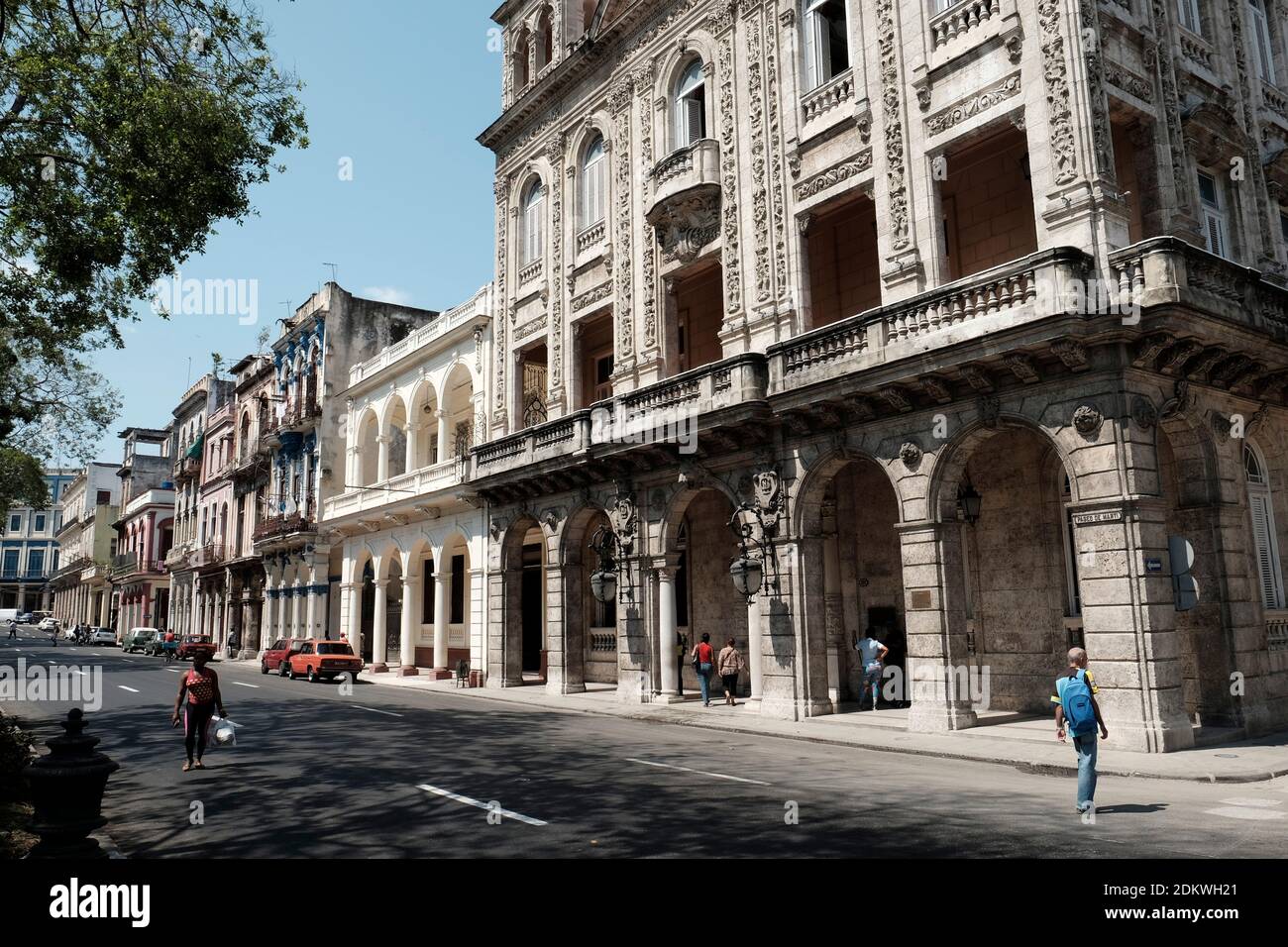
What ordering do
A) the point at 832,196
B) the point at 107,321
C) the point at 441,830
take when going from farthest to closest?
the point at 832,196 < the point at 107,321 < the point at 441,830

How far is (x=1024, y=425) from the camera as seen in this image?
45.6ft

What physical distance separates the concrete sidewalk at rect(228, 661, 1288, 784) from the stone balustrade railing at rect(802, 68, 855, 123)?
1214 cm

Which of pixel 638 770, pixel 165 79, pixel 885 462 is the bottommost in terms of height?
pixel 638 770

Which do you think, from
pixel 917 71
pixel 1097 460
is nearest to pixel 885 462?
pixel 1097 460

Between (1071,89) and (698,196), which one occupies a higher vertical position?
(698,196)

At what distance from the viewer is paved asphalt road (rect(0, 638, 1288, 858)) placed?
23.7 feet

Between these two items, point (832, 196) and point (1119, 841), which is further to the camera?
point (832, 196)

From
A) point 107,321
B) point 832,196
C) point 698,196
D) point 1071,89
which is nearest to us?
point 1071,89

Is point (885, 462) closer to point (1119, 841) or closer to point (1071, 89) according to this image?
point (1071, 89)

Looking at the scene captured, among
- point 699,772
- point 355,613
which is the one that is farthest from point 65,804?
point 355,613

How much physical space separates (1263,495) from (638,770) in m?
13.3

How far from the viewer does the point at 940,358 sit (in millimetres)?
14273

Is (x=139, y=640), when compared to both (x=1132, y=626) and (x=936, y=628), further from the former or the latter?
(x=1132, y=626)

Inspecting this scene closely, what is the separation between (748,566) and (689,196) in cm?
893
